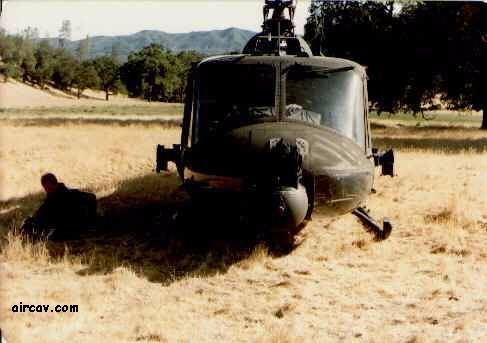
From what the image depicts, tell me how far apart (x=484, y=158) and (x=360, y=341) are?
472 inches

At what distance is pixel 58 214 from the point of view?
7160 millimetres

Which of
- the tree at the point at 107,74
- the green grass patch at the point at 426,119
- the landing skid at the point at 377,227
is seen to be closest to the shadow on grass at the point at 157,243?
the landing skid at the point at 377,227

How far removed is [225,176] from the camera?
5359 millimetres

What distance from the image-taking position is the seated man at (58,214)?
274 inches

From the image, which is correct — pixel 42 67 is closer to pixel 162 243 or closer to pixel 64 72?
pixel 64 72

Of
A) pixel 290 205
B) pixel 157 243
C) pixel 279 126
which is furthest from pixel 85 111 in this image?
pixel 290 205

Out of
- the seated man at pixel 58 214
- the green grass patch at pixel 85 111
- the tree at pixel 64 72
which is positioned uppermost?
the tree at pixel 64 72

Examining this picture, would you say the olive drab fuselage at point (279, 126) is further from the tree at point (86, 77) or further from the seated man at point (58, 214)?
the tree at point (86, 77)

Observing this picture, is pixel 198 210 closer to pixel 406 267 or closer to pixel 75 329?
pixel 75 329

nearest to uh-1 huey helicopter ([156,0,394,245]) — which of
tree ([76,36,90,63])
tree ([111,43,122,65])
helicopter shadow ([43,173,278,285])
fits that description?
helicopter shadow ([43,173,278,285])

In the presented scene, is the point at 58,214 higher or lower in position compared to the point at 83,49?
lower

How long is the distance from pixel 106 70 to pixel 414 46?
80094 millimetres

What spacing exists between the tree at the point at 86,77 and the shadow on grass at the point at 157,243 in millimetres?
89599

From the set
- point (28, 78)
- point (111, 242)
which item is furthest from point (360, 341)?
point (28, 78)
